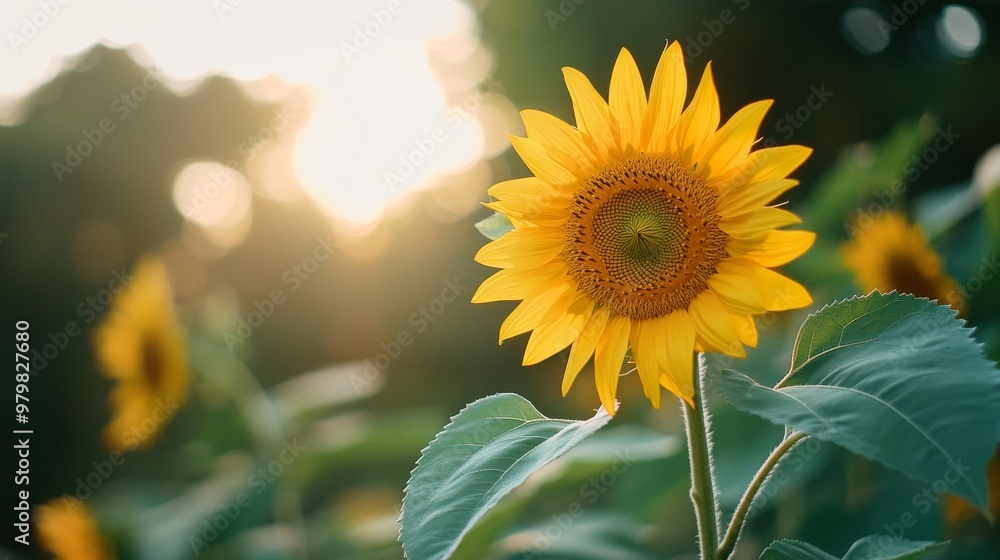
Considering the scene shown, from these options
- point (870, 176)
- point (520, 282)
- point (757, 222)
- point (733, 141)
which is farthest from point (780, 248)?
point (870, 176)

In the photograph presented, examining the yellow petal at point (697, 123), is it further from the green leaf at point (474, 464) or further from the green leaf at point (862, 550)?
the green leaf at point (862, 550)

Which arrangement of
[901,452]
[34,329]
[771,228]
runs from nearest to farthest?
[901,452], [771,228], [34,329]

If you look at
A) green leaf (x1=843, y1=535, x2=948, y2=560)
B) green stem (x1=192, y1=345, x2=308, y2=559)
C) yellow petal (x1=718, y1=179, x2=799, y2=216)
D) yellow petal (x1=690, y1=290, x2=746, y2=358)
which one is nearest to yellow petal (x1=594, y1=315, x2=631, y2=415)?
yellow petal (x1=690, y1=290, x2=746, y2=358)

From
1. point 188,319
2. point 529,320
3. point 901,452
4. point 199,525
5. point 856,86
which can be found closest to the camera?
point 901,452

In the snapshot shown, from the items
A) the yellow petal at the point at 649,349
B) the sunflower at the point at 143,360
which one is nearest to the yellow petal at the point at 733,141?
the yellow petal at the point at 649,349

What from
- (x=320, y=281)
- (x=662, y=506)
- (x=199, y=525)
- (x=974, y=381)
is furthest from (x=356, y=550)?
(x=320, y=281)

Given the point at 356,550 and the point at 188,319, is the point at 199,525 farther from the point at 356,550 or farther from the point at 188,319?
the point at 188,319
